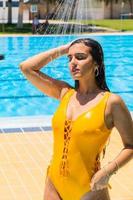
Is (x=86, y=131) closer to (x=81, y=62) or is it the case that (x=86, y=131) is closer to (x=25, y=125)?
(x=81, y=62)

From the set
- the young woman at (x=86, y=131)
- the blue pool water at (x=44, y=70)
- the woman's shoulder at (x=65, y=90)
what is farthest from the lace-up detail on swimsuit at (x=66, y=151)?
the blue pool water at (x=44, y=70)

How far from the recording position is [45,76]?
96.0 inches

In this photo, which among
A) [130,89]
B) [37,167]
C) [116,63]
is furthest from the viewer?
[116,63]

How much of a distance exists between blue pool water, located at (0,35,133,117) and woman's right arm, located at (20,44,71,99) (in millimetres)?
3344

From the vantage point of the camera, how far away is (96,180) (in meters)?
2.10

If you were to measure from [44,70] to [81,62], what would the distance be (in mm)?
12680

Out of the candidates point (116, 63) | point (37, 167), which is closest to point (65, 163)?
point (37, 167)

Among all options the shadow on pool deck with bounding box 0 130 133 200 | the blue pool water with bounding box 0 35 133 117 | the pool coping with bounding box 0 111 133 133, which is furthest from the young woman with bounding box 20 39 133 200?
the pool coping with bounding box 0 111 133 133

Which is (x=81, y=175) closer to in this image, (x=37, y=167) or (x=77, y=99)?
(x=77, y=99)

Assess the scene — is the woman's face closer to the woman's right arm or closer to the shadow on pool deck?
the woman's right arm

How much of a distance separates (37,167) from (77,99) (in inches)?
134

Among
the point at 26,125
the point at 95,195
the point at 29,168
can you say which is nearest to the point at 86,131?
the point at 95,195

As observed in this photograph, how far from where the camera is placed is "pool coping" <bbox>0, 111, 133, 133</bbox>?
7244 mm

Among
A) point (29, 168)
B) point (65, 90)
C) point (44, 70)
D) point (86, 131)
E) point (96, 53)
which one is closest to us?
point (86, 131)
